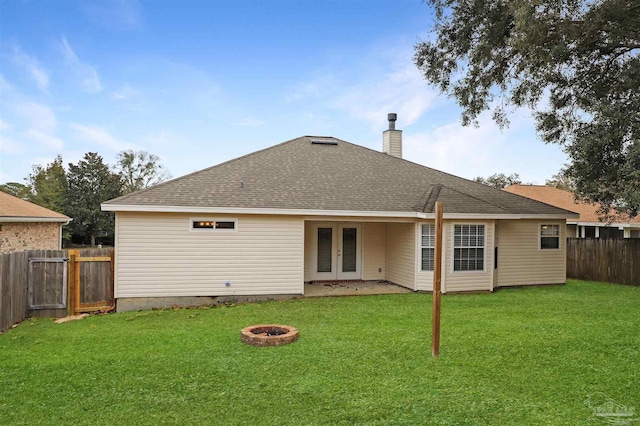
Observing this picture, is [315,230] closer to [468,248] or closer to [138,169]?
[468,248]

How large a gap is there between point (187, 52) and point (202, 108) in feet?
14.0

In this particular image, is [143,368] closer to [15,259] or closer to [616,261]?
[15,259]

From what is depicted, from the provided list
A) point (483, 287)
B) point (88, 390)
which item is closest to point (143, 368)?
point (88, 390)

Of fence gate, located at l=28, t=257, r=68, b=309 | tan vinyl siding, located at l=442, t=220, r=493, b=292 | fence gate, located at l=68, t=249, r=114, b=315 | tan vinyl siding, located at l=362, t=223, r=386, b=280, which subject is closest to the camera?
fence gate, located at l=28, t=257, r=68, b=309

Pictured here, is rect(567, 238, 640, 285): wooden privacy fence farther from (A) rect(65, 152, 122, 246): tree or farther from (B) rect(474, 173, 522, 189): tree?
(B) rect(474, 173, 522, 189): tree

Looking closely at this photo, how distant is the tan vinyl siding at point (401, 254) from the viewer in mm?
12491

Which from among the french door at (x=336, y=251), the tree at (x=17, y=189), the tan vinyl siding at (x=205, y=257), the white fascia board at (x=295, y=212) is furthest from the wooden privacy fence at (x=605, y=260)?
the tree at (x=17, y=189)

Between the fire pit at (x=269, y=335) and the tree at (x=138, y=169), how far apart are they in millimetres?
35916

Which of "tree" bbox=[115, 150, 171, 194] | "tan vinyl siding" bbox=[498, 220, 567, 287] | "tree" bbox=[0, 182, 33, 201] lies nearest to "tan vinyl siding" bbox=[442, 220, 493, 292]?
"tan vinyl siding" bbox=[498, 220, 567, 287]

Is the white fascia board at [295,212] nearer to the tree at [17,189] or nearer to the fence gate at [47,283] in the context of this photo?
the fence gate at [47,283]

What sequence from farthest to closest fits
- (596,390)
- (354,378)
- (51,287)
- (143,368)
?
(51,287) → (143,368) → (354,378) → (596,390)

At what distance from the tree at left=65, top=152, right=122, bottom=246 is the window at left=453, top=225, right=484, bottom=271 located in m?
29.1

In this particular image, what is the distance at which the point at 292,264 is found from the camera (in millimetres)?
11352

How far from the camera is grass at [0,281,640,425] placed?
440cm
